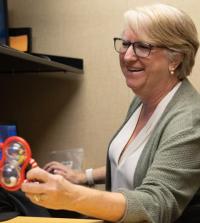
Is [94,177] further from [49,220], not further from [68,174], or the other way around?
[49,220]

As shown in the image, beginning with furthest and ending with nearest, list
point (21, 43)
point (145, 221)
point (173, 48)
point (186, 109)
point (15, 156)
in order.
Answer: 1. point (21, 43)
2. point (173, 48)
3. point (186, 109)
4. point (145, 221)
5. point (15, 156)

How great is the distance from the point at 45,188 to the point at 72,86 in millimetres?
1179

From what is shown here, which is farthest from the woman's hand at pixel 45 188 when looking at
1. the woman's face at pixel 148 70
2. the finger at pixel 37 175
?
the woman's face at pixel 148 70

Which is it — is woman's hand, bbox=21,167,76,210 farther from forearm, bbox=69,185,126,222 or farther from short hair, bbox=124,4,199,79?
short hair, bbox=124,4,199,79

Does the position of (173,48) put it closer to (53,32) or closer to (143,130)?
(143,130)

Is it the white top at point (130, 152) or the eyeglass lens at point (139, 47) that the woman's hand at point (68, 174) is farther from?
the eyeglass lens at point (139, 47)

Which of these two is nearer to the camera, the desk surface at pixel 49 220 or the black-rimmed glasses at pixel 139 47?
the desk surface at pixel 49 220

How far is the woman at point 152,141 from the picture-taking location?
821mm

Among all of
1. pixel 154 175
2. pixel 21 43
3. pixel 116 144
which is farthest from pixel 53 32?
pixel 154 175

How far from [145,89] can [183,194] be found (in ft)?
1.28

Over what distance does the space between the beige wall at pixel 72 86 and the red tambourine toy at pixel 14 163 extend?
1.09 metres

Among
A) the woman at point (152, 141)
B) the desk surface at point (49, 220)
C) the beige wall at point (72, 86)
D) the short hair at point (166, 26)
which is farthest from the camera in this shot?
the beige wall at point (72, 86)

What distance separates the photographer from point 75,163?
1.83 metres

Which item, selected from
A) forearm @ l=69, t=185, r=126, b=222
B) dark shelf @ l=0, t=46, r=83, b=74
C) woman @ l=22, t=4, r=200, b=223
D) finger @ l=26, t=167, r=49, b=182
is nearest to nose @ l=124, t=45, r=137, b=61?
woman @ l=22, t=4, r=200, b=223
